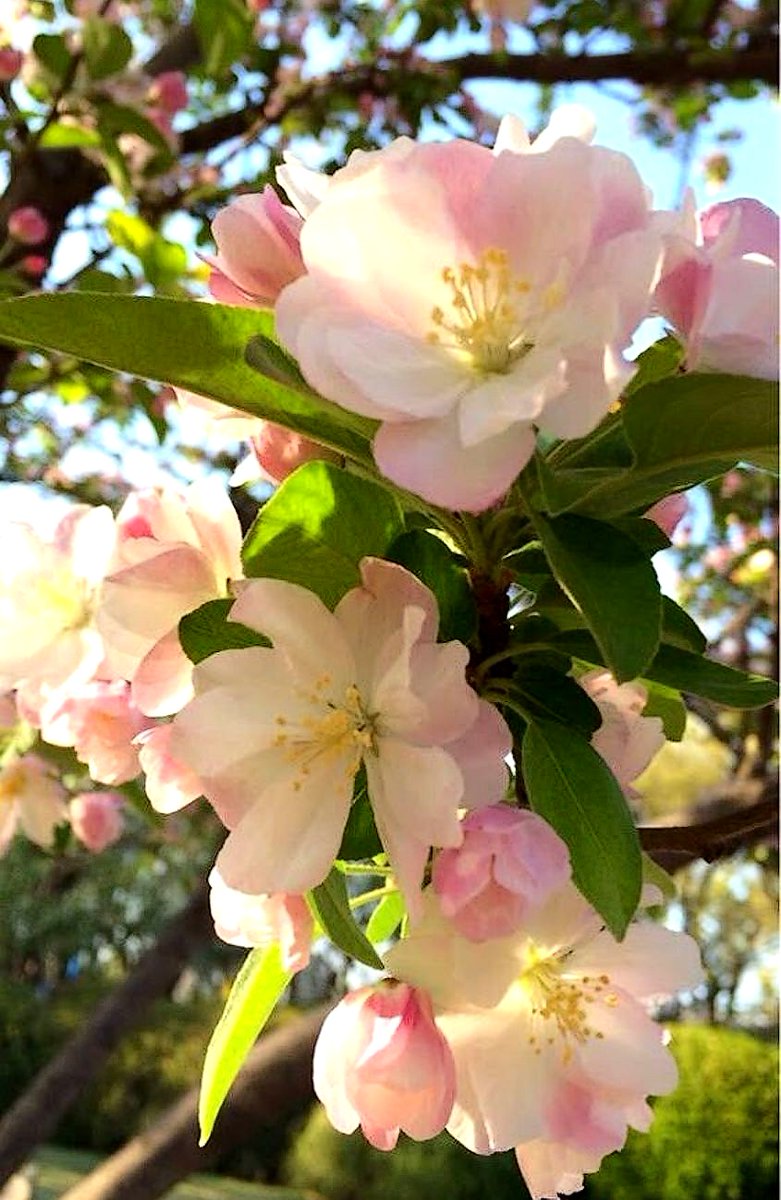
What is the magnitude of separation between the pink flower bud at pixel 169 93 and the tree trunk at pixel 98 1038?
1.48 metres

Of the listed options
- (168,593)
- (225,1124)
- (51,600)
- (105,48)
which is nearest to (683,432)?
(168,593)

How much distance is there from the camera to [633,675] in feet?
1.56

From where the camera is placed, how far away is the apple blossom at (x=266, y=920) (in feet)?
1.98

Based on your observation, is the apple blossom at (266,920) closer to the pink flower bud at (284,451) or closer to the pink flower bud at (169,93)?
the pink flower bud at (284,451)

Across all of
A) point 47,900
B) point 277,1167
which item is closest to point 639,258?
point 277,1167

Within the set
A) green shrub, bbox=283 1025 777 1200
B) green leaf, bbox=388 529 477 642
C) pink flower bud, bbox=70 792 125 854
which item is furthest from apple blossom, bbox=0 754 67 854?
green shrub, bbox=283 1025 777 1200

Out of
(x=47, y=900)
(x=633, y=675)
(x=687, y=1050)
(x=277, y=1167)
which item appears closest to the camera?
(x=633, y=675)

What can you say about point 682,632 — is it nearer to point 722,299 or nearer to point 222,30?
point 722,299

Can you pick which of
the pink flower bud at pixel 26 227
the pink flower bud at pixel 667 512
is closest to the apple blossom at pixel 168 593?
the pink flower bud at pixel 667 512

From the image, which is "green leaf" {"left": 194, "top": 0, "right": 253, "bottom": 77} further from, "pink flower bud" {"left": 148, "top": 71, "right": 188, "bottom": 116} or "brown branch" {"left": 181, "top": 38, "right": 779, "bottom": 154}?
"brown branch" {"left": 181, "top": 38, "right": 779, "bottom": 154}

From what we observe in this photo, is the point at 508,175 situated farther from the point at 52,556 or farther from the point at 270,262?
the point at 52,556

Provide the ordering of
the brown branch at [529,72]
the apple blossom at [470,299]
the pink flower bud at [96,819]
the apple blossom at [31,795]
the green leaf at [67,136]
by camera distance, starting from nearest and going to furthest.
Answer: the apple blossom at [470,299]
the apple blossom at [31,795]
the pink flower bud at [96,819]
the green leaf at [67,136]
the brown branch at [529,72]

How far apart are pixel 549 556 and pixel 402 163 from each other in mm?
163

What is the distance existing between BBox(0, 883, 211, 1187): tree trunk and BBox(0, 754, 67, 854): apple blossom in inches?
43.5
